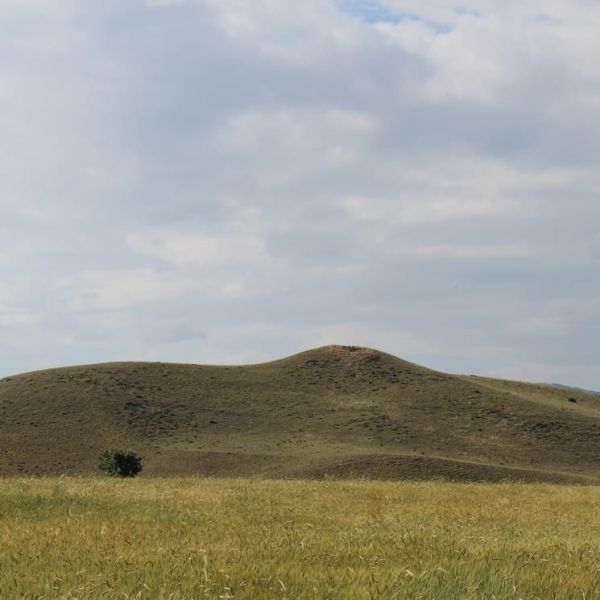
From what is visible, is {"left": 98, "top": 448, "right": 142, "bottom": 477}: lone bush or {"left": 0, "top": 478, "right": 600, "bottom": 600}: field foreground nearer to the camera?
{"left": 0, "top": 478, "right": 600, "bottom": 600}: field foreground

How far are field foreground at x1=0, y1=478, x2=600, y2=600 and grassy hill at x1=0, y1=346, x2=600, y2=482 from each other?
98.9 feet

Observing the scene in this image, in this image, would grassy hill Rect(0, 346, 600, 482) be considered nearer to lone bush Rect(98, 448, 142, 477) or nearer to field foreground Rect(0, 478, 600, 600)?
lone bush Rect(98, 448, 142, 477)

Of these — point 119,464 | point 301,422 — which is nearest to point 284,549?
point 119,464

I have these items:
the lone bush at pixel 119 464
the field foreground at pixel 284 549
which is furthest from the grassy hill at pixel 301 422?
the field foreground at pixel 284 549

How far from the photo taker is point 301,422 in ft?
225

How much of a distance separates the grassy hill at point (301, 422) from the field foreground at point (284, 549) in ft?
98.9

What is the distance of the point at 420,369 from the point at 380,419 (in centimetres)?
1964

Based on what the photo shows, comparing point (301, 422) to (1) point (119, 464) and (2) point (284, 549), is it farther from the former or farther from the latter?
(2) point (284, 549)

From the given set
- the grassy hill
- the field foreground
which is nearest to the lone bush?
the grassy hill

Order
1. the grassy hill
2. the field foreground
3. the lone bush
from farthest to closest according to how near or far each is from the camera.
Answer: the grassy hill → the lone bush → the field foreground

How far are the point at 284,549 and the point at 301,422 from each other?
60.6 m

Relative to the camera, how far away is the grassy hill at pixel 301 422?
51.8 metres

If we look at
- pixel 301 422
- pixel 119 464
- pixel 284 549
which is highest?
pixel 284 549

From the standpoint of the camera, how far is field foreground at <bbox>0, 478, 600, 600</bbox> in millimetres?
6504
